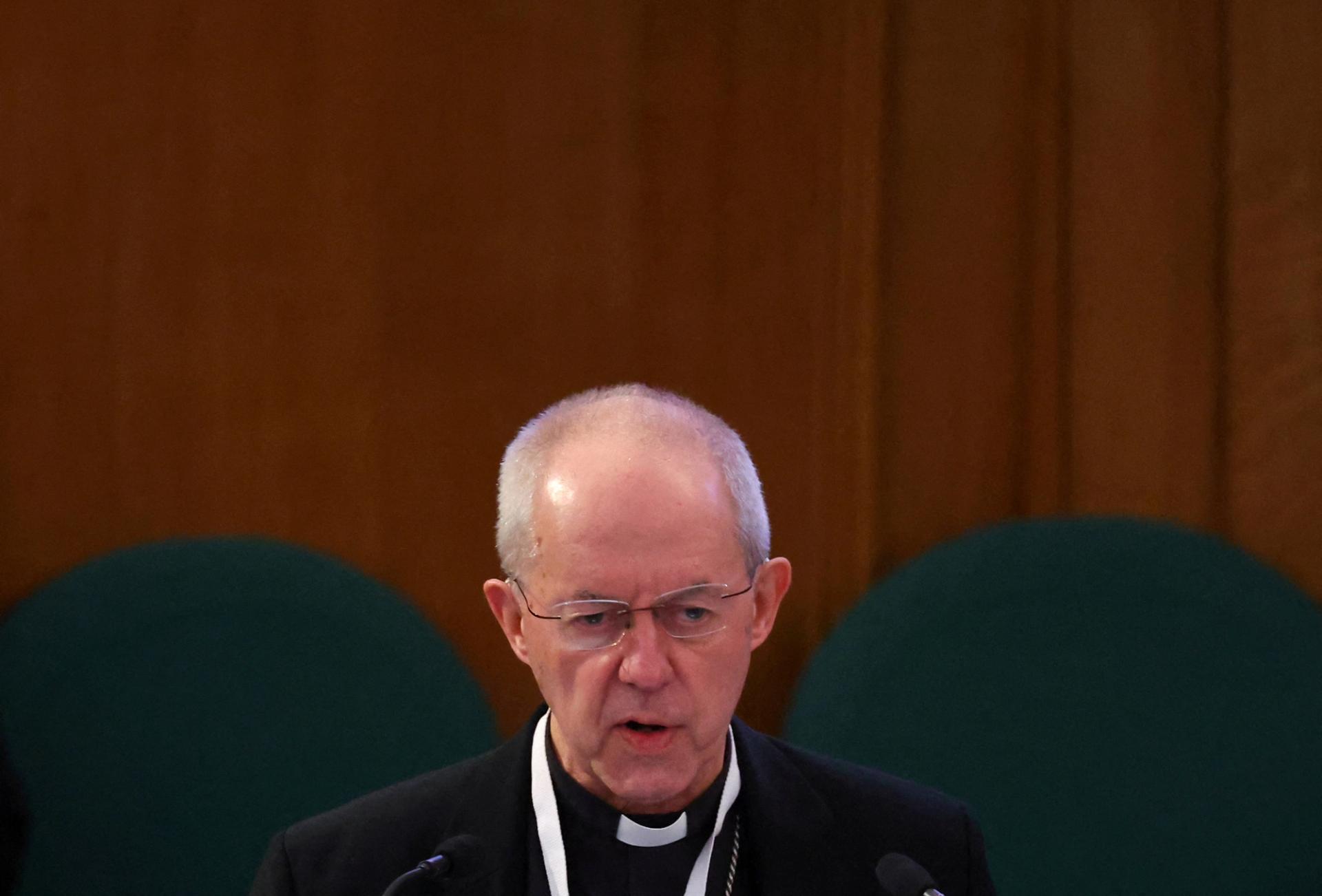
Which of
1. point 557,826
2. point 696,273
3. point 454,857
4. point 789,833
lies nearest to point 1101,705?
point 696,273

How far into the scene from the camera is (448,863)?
1.62m

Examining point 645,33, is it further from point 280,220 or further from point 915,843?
point 915,843

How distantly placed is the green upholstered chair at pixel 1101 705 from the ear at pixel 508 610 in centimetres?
134

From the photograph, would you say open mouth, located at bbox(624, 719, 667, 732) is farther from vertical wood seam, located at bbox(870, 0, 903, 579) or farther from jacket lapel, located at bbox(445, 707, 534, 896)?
vertical wood seam, located at bbox(870, 0, 903, 579)

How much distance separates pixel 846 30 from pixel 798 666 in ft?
4.61

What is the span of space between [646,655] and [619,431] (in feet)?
0.89

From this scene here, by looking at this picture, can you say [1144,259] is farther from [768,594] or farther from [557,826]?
[557,826]

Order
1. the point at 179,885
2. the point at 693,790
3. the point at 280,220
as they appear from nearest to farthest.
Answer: the point at 693,790 < the point at 179,885 < the point at 280,220

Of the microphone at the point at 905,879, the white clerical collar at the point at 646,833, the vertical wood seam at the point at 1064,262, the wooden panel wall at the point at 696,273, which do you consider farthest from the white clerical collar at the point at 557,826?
the vertical wood seam at the point at 1064,262

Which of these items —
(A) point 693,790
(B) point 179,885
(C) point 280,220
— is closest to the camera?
(A) point 693,790

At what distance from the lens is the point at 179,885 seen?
3.06 meters

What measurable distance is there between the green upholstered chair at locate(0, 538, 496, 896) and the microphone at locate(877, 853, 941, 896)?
5.48 feet

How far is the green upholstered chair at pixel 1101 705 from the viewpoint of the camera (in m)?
3.07

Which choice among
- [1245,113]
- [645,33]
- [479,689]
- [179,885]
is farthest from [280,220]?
[1245,113]
